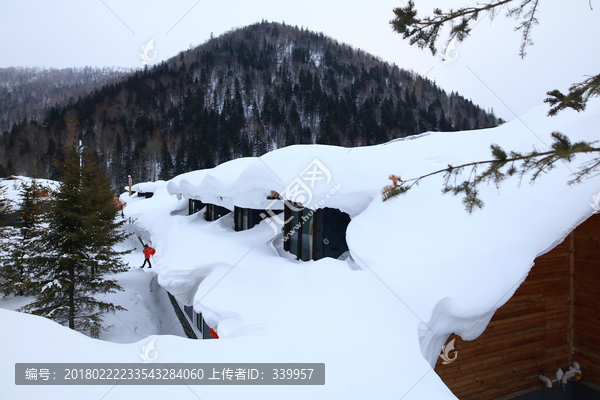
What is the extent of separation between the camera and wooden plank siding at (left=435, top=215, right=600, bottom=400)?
5129mm

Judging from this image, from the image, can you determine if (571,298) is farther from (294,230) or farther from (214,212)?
(214,212)

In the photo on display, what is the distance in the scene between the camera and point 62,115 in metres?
61.7

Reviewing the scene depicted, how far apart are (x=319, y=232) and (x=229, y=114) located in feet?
217

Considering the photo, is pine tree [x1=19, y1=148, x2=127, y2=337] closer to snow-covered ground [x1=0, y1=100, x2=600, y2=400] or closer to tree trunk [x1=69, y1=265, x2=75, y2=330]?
tree trunk [x1=69, y1=265, x2=75, y2=330]

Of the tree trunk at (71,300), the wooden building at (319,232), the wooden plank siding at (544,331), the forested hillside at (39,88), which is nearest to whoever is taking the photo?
the wooden plank siding at (544,331)

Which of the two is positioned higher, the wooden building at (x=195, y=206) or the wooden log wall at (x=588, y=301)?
the wooden building at (x=195, y=206)

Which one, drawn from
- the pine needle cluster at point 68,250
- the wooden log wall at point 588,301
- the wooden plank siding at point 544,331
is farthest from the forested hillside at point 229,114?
the wooden log wall at point 588,301

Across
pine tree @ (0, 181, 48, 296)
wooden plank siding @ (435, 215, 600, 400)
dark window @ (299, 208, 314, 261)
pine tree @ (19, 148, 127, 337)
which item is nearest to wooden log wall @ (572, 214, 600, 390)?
wooden plank siding @ (435, 215, 600, 400)

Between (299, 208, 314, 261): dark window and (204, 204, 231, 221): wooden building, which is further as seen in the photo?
(204, 204, 231, 221): wooden building

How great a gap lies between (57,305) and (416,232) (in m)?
12.7

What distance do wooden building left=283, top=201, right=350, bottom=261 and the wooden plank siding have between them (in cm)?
276

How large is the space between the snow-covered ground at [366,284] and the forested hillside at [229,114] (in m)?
45.1

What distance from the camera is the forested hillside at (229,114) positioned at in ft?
175

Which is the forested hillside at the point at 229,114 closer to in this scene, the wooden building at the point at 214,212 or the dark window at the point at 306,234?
the wooden building at the point at 214,212
